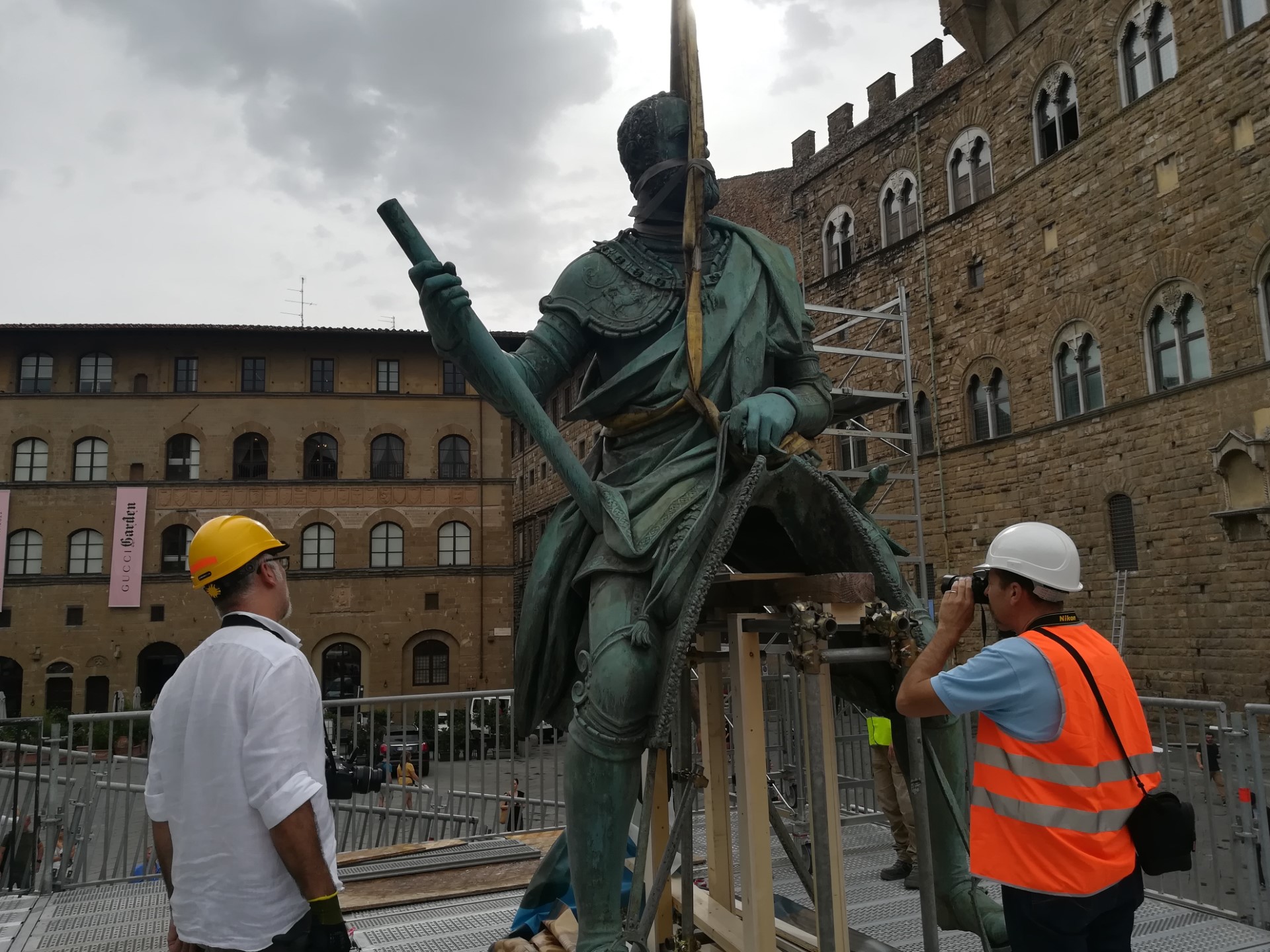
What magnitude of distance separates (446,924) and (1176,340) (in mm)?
16209

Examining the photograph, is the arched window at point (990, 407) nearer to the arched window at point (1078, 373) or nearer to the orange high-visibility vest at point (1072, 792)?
the arched window at point (1078, 373)

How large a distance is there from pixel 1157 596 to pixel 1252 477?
264cm

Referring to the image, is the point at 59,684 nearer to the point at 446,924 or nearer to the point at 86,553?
the point at 86,553

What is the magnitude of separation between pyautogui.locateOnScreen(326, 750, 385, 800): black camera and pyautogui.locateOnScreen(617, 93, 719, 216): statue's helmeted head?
1.92m

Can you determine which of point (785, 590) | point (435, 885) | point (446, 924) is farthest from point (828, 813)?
point (435, 885)

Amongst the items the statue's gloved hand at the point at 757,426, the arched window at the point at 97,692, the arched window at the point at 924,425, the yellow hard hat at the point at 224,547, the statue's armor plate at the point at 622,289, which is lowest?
the arched window at the point at 97,692

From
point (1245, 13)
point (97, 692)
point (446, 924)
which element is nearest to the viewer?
point (446, 924)

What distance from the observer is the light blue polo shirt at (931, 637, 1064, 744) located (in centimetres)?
226

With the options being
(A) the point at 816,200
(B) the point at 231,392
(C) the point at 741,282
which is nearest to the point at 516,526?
(B) the point at 231,392

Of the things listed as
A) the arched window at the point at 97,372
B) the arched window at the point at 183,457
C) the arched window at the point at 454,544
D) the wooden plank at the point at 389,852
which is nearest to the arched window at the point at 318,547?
the arched window at the point at 454,544

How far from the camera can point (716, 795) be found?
10.1 ft

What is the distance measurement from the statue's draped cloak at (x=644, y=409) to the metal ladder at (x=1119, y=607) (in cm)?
1616

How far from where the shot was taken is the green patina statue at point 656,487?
8.00ft

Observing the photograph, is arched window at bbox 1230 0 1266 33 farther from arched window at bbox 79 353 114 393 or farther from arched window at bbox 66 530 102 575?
arched window at bbox 66 530 102 575
